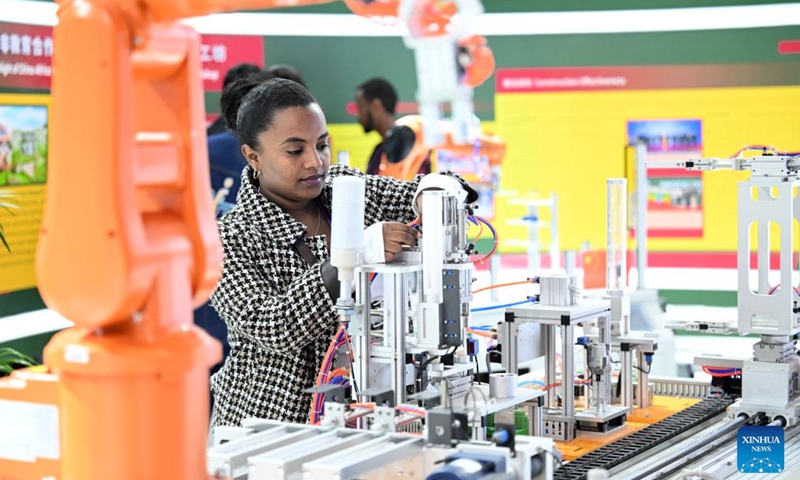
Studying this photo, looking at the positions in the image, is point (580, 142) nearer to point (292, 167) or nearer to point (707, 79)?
point (707, 79)

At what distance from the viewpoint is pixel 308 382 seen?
3246mm

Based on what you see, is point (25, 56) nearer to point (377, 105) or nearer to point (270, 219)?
point (377, 105)

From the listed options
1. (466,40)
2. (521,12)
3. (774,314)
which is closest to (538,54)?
(521,12)

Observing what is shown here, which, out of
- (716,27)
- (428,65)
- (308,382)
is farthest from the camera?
(716,27)

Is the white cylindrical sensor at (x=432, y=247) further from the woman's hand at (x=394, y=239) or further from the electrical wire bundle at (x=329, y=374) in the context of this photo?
the electrical wire bundle at (x=329, y=374)

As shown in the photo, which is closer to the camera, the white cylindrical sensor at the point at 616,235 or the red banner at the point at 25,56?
the white cylindrical sensor at the point at 616,235

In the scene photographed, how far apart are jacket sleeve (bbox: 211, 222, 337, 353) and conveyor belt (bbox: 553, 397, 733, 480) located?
71cm

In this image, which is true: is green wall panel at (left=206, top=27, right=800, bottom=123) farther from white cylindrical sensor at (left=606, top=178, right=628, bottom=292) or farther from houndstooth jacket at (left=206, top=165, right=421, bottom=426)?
houndstooth jacket at (left=206, top=165, right=421, bottom=426)

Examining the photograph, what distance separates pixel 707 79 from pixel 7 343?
4871 mm

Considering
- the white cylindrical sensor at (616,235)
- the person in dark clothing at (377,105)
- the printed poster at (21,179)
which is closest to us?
the white cylindrical sensor at (616,235)

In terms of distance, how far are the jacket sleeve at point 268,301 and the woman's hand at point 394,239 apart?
7.0 inches

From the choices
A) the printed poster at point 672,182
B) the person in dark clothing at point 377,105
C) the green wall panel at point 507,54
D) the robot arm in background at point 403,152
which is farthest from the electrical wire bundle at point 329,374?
the printed poster at point 672,182

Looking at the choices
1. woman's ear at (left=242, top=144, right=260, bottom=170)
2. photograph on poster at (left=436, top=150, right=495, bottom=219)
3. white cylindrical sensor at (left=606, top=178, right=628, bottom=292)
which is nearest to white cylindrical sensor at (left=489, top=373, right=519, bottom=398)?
woman's ear at (left=242, top=144, right=260, bottom=170)

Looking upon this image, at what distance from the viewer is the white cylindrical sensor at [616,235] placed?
151 inches
